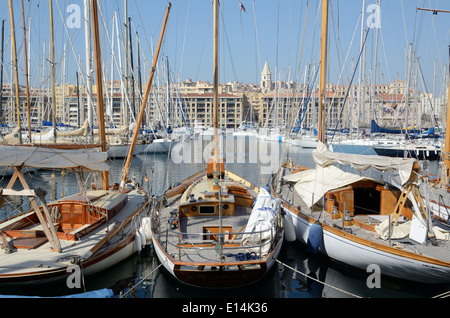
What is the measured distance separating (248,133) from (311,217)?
9634 cm

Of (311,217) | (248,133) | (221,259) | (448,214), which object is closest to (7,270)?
(221,259)

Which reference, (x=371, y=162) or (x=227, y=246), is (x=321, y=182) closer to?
(x=371, y=162)

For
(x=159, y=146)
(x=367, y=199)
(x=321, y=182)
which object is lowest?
(x=159, y=146)

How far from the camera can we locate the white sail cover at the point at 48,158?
12266mm

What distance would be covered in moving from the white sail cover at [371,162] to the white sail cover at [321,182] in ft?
1.44

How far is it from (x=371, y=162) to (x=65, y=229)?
1192 centimetres

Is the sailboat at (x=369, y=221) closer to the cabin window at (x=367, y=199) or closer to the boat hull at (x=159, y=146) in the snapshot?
the cabin window at (x=367, y=199)

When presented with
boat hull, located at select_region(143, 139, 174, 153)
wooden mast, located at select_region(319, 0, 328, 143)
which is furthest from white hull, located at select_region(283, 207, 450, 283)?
boat hull, located at select_region(143, 139, 174, 153)

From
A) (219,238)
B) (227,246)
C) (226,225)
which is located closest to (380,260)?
(227,246)

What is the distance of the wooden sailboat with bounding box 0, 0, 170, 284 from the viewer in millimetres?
11836

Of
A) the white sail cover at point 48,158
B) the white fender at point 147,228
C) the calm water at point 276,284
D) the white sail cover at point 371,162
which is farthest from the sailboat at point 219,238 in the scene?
the white sail cover at point 371,162

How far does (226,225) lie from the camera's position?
14.9 meters
